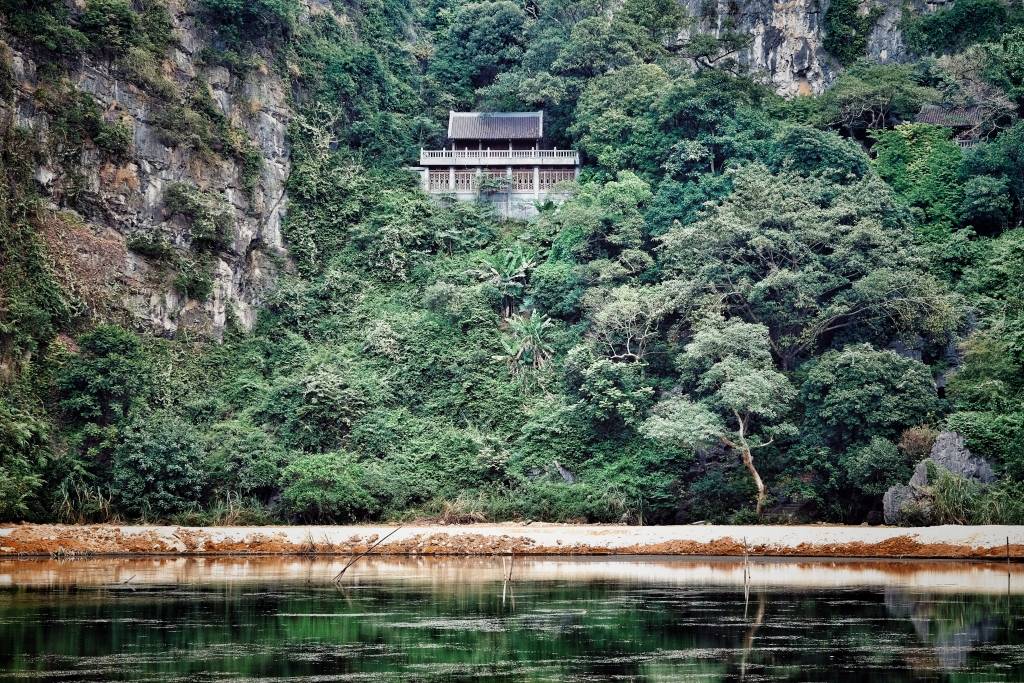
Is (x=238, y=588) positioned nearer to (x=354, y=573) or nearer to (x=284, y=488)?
(x=354, y=573)

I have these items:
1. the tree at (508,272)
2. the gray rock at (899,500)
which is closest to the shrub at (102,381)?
the tree at (508,272)

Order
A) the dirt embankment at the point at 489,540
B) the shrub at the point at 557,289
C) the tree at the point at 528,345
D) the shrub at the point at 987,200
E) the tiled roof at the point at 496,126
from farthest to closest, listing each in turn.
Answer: the tiled roof at the point at 496,126, the shrub at the point at 987,200, the shrub at the point at 557,289, the tree at the point at 528,345, the dirt embankment at the point at 489,540

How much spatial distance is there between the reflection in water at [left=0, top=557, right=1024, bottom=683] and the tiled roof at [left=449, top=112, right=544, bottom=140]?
2602 centimetres

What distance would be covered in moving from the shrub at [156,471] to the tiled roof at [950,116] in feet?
99.2

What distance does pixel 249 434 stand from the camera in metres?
36.5

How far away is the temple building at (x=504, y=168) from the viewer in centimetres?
4722

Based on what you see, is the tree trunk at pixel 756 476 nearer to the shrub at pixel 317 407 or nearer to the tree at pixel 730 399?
the tree at pixel 730 399

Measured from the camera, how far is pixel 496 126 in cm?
5022

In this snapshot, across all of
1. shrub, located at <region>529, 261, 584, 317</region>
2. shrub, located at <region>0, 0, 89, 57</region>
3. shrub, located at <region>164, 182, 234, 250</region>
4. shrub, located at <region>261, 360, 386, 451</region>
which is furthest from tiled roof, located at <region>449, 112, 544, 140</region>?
shrub, located at <region>0, 0, 89, 57</region>

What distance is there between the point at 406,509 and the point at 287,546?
463 centimetres

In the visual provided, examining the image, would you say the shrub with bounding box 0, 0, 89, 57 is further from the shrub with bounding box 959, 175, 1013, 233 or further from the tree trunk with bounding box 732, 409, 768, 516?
the shrub with bounding box 959, 175, 1013, 233

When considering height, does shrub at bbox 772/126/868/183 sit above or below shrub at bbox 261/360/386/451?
above

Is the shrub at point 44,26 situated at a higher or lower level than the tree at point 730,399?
higher

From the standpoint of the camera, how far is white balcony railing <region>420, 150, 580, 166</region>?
1884 inches
